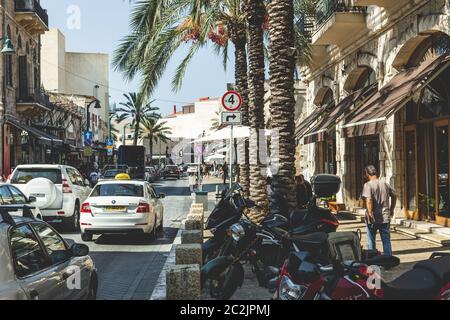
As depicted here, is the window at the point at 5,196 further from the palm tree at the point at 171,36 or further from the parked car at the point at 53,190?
the palm tree at the point at 171,36

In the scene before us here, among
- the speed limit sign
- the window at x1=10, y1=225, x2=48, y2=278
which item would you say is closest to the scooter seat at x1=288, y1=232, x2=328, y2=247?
the window at x1=10, y1=225, x2=48, y2=278

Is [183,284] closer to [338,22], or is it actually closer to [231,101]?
[231,101]

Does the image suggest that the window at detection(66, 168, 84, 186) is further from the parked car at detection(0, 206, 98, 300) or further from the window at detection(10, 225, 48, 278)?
the window at detection(10, 225, 48, 278)

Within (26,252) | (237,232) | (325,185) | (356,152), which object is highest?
(356,152)

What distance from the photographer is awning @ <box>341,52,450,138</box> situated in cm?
1091

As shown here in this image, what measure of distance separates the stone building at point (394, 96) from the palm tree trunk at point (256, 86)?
218 cm

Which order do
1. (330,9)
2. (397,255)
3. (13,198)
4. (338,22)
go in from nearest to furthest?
(397,255) → (13,198) → (338,22) → (330,9)

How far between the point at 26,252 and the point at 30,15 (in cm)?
3208

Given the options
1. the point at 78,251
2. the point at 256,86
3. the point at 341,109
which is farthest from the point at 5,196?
the point at 341,109

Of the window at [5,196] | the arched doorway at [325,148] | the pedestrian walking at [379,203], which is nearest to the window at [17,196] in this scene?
the window at [5,196]

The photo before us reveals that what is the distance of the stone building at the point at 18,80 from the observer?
3045 cm

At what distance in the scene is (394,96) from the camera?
1180 centimetres
